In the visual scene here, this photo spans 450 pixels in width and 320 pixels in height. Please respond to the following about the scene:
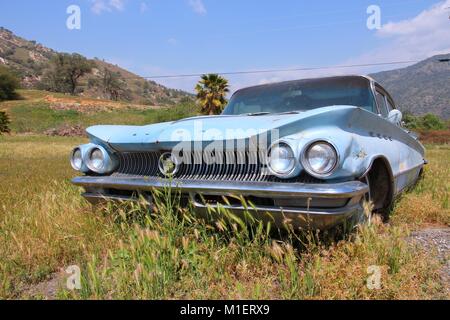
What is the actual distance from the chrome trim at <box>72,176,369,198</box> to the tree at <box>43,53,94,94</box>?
7853cm

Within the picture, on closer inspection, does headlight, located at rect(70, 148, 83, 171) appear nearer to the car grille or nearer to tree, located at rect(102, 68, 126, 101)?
the car grille

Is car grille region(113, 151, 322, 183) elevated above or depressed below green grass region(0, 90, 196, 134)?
below

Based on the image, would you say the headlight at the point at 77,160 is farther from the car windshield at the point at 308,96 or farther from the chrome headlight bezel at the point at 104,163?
the car windshield at the point at 308,96

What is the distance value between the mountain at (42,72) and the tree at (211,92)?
191 feet

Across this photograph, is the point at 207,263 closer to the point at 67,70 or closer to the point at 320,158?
the point at 320,158

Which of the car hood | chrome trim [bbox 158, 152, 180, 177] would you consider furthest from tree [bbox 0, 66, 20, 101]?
chrome trim [bbox 158, 152, 180, 177]

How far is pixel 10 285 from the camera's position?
89.7 inches

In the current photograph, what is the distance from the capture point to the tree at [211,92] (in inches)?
1254

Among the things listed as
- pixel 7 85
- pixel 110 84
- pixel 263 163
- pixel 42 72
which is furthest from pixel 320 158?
pixel 42 72

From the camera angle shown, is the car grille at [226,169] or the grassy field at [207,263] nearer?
the grassy field at [207,263]

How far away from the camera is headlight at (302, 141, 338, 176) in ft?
6.91

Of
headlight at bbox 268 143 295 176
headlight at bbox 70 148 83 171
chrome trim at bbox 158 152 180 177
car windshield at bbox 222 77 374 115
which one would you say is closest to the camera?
headlight at bbox 268 143 295 176

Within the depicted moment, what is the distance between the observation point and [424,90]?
109 meters

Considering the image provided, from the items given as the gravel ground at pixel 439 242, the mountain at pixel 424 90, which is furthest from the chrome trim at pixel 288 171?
the mountain at pixel 424 90
